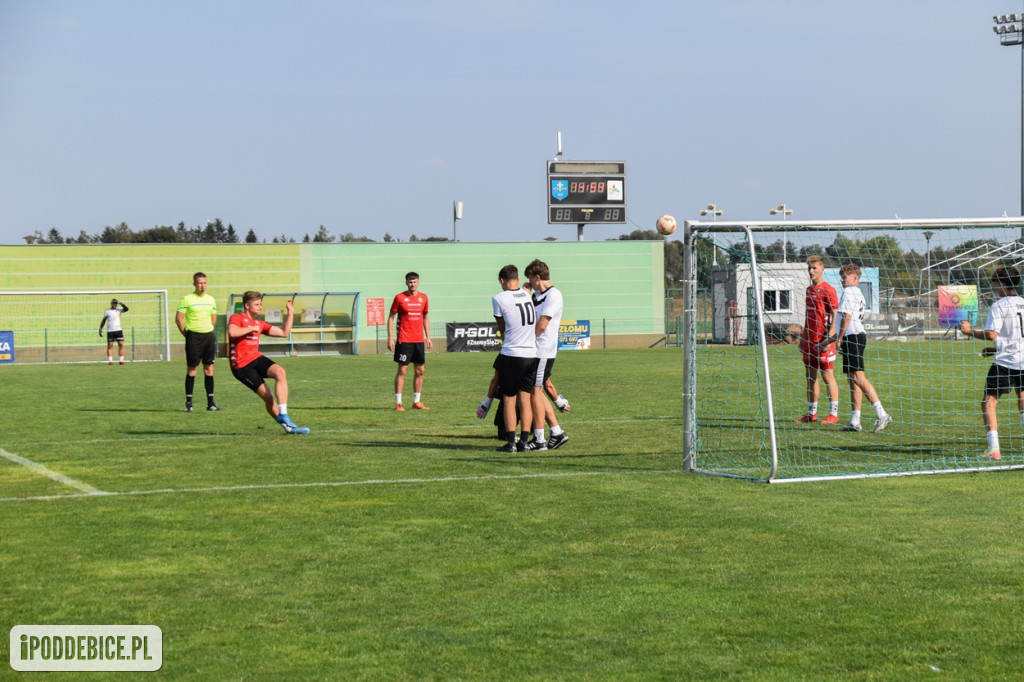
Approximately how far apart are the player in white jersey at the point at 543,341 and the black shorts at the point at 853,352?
12.5 ft

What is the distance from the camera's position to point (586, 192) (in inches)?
2304

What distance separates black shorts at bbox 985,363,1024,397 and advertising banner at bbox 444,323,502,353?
36780 millimetres

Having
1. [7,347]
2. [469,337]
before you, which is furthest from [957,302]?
[7,347]

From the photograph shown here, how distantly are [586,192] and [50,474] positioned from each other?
48925 millimetres

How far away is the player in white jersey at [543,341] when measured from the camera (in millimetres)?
12188

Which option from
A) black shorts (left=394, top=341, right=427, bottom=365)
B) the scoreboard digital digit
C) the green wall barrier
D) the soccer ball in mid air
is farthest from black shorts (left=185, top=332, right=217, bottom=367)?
the scoreboard digital digit

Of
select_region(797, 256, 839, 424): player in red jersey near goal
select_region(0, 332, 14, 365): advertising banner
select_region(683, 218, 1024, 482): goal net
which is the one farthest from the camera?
select_region(0, 332, 14, 365): advertising banner

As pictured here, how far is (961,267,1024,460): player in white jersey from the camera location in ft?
35.9

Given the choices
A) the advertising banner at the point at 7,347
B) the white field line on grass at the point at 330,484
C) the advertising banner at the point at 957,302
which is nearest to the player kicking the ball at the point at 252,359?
the white field line on grass at the point at 330,484

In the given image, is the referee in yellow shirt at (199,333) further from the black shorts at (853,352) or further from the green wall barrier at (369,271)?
the green wall barrier at (369,271)

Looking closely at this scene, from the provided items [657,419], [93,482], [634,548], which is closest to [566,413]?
[657,419]

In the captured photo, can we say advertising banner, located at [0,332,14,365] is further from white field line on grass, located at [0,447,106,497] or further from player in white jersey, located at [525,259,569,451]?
player in white jersey, located at [525,259,569,451]

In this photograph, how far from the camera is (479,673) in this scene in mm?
4801

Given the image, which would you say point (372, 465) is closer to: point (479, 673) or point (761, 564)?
point (761, 564)
